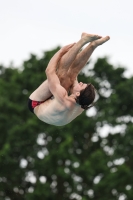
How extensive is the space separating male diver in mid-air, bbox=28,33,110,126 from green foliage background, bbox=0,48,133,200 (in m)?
15.5

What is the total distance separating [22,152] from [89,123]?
2914 millimetres

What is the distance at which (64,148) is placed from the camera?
27.6m

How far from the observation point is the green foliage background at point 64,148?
27.6 meters

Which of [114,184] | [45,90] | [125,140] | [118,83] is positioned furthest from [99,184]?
[45,90]

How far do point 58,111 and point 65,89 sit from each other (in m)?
0.36

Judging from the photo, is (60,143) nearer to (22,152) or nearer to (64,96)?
(22,152)

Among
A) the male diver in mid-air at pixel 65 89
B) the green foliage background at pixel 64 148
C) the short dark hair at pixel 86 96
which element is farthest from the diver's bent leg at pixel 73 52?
the green foliage background at pixel 64 148

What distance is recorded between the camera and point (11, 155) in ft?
92.4

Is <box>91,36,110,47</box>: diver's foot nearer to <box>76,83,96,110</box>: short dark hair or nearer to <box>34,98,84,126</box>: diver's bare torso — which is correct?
<box>76,83,96,110</box>: short dark hair

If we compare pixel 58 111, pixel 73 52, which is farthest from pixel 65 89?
pixel 73 52

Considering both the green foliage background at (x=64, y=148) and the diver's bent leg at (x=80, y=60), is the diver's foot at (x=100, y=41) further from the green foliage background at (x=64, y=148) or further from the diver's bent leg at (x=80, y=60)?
the green foliage background at (x=64, y=148)

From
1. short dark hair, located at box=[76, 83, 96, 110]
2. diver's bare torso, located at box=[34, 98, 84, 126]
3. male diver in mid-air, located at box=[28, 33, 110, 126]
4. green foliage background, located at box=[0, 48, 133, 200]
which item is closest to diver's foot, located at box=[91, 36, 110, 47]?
male diver in mid-air, located at box=[28, 33, 110, 126]

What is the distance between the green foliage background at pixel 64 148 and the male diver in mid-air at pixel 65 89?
1548cm

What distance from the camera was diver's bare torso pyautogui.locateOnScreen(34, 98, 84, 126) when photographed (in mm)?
11000
